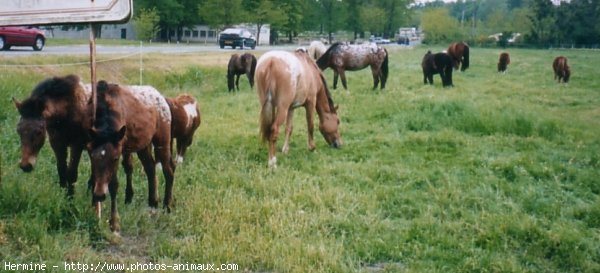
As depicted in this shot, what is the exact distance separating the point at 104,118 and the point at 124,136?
0.76ft

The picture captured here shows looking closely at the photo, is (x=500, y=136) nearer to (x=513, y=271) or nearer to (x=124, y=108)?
(x=513, y=271)

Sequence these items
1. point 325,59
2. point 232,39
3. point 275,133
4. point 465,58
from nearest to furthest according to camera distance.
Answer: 1. point 275,133
2. point 325,59
3. point 465,58
4. point 232,39

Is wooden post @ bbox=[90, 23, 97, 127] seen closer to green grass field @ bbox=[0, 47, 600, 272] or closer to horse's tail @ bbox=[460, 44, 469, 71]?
green grass field @ bbox=[0, 47, 600, 272]

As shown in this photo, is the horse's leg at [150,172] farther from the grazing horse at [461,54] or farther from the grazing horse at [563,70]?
Result: the grazing horse at [461,54]

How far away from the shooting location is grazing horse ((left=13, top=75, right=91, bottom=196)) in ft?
14.9

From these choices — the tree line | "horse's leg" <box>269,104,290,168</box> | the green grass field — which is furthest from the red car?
"horse's leg" <box>269,104,290,168</box>

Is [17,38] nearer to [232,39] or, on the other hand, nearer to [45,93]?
[45,93]

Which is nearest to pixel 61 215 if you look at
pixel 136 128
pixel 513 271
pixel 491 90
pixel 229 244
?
pixel 136 128

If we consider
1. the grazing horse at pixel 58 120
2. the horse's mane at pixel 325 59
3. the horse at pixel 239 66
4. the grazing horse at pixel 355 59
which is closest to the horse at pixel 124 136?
the grazing horse at pixel 58 120

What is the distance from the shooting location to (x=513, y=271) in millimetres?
4383

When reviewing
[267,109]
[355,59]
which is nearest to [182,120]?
[267,109]

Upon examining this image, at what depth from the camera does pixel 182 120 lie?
6.89 m

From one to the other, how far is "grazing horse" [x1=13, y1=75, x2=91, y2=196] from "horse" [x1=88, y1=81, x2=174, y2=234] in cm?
28

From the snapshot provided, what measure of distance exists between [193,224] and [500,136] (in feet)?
22.2
